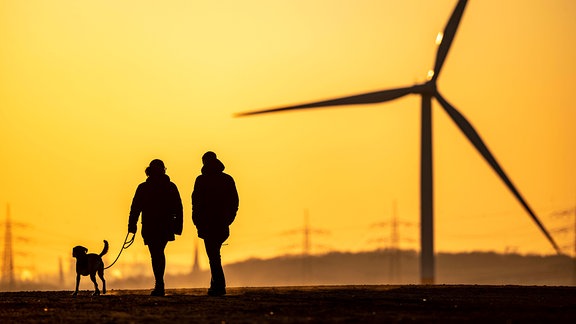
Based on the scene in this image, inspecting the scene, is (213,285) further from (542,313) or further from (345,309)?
(542,313)

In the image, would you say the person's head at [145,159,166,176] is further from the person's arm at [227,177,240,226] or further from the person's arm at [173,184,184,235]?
Result: the person's arm at [227,177,240,226]

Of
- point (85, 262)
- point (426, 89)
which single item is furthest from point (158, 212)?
point (426, 89)

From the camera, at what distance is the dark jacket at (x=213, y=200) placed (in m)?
27.8

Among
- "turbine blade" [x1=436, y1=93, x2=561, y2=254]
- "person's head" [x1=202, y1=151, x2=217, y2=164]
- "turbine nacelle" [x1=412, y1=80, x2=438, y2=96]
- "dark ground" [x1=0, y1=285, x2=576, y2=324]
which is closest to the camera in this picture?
"dark ground" [x1=0, y1=285, x2=576, y2=324]

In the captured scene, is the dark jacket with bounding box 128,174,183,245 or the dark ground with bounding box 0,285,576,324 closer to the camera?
the dark ground with bounding box 0,285,576,324

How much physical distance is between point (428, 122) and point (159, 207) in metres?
25.5

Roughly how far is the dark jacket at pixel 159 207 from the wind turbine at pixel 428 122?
850 inches

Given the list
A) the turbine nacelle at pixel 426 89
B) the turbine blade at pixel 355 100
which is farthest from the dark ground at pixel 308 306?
the turbine nacelle at pixel 426 89

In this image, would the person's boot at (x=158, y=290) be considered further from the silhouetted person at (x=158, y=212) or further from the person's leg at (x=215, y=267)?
the person's leg at (x=215, y=267)

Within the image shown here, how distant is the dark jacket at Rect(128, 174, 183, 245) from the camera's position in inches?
1109

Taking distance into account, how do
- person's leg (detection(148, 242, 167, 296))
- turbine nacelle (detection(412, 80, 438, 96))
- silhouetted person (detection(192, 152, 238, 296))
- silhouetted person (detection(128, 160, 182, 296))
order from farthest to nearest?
turbine nacelle (detection(412, 80, 438, 96)) < person's leg (detection(148, 242, 167, 296)) < silhouetted person (detection(128, 160, 182, 296)) < silhouetted person (detection(192, 152, 238, 296))

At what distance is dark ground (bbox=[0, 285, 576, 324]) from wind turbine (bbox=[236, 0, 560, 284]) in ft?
66.6

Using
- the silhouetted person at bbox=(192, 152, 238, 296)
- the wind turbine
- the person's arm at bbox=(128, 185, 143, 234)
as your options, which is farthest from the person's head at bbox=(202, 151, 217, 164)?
the wind turbine

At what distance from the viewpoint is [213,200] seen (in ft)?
91.7
